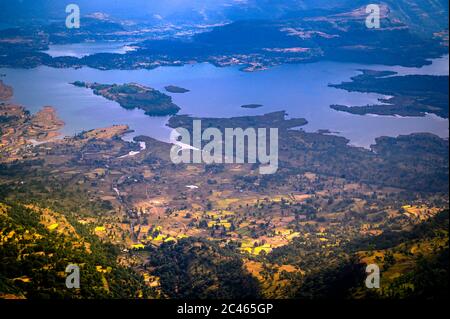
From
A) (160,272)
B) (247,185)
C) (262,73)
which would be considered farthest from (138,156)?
(262,73)

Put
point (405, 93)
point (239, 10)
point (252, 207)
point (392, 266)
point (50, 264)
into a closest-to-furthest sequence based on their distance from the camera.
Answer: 1. point (50, 264)
2. point (392, 266)
3. point (252, 207)
4. point (405, 93)
5. point (239, 10)

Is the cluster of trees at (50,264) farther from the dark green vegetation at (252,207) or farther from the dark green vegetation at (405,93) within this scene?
the dark green vegetation at (405,93)

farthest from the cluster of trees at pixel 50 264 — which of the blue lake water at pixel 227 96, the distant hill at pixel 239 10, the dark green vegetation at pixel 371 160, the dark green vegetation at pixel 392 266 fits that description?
the distant hill at pixel 239 10

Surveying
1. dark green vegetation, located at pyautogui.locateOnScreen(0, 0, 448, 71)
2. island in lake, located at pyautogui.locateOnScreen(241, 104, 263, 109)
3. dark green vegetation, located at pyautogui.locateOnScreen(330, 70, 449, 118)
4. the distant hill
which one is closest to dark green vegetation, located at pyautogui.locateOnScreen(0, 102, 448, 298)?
island in lake, located at pyautogui.locateOnScreen(241, 104, 263, 109)

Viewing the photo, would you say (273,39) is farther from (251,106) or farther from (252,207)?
(252,207)

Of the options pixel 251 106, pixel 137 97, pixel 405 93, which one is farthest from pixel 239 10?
pixel 405 93

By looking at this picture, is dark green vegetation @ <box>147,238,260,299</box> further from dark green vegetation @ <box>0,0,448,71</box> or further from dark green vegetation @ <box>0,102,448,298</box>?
dark green vegetation @ <box>0,0,448,71</box>
